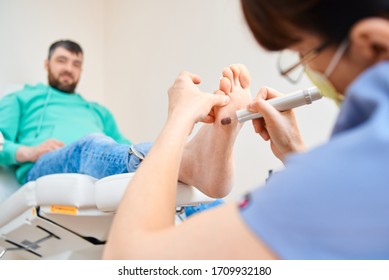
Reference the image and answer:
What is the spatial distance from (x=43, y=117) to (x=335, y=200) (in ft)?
5.34

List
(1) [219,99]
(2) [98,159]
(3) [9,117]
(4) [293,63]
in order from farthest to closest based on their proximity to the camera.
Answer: (3) [9,117] → (2) [98,159] → (1) [219,99] → (4) [293,63]

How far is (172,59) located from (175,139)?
1497mm

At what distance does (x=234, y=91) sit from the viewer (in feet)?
3.19

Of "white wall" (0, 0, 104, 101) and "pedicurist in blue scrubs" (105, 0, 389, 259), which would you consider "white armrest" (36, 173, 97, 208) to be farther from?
"white wall" (0, 0, 104, 101)

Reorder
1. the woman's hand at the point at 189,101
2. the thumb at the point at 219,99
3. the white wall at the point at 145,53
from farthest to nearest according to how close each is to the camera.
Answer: the white wall at the point at 145,53 < the thumb at the point at 219,99 < the woman's hand at the point at 189,101

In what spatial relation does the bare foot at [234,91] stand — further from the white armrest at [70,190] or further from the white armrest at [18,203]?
the white armrest at [18,203]

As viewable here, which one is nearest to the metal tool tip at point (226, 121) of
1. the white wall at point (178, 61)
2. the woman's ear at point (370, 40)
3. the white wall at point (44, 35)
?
the woman's ear at point (370, 40)

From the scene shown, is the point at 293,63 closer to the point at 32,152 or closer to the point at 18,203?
Answer: the point at 18,203

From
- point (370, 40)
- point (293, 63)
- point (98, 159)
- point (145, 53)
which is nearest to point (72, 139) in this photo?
point (145, 53)

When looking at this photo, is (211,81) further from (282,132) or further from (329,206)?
(329,206)

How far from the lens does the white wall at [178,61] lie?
1.59 meters

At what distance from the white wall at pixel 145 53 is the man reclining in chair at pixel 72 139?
176mm

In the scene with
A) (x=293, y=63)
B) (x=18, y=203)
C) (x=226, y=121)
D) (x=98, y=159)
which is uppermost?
(x=293, y=63)

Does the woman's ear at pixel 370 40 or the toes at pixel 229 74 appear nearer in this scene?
the woman's ear at pixel 370 40
